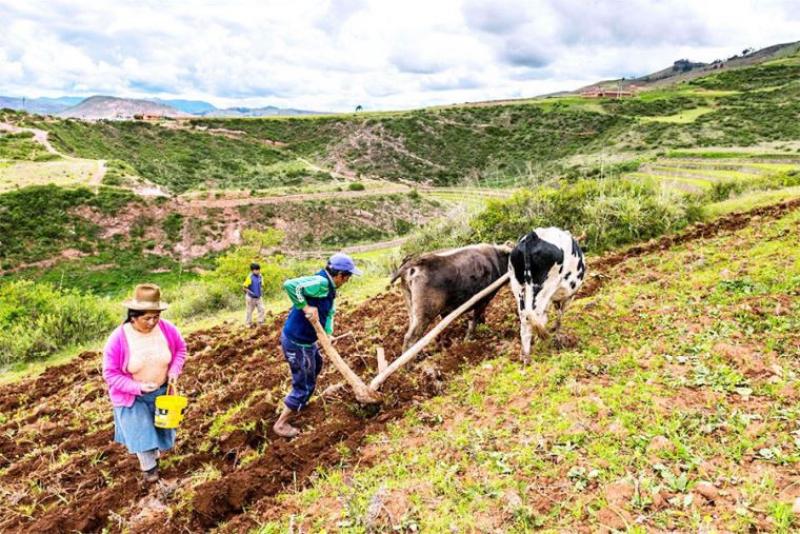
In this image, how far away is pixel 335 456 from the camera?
5004 mm

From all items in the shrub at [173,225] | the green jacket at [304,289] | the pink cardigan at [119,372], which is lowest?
the shrub at [173,225]

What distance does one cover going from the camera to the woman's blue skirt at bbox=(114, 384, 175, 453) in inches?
185

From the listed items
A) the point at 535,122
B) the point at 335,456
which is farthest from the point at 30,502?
the point at 535,122

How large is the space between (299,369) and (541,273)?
10.6 feet

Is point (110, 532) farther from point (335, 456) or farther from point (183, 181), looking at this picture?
point (183, 181)

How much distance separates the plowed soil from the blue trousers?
0.38 metres

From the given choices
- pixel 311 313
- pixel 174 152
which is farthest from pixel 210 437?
pixel 174 152

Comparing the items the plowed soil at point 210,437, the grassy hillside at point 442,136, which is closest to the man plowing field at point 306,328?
the plowed soil at point 210,437

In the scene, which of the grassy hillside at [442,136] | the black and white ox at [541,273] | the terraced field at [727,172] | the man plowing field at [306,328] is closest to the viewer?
the man plowing field at [306,328]

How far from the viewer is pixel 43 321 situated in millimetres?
13117

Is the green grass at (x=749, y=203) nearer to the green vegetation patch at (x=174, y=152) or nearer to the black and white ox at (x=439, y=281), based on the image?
the black and white ox at (x=439, y=281)

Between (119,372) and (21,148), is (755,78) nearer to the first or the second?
(119,372)

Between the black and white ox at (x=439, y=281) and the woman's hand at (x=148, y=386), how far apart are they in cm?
333

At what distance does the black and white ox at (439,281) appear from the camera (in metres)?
7.14
